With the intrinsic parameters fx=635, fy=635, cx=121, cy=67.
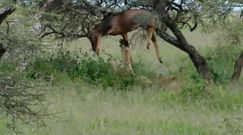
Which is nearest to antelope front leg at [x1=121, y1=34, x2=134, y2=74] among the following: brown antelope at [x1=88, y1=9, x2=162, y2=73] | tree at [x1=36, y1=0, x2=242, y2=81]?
brown antelope at [x1=88, y1=9, x2=162, y2=73]

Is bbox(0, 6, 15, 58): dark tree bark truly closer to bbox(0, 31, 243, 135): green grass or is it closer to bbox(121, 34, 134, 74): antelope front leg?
bbox(0, 31, 243, 135): green grass

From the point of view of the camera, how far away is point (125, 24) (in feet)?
44.1

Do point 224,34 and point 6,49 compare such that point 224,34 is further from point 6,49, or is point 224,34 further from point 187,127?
point 6,49

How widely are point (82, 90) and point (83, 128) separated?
374 cm

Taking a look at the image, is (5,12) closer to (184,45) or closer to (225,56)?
(184,45)

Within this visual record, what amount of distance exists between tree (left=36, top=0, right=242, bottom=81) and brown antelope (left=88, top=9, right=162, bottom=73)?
0.34m

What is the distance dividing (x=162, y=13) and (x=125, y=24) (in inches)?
47.4

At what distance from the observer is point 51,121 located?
30.5 feet

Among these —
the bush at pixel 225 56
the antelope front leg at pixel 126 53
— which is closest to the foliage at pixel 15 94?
the antelope front leg at pixel 126 53

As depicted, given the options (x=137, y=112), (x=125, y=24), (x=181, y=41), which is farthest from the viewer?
(x=181, y=41)

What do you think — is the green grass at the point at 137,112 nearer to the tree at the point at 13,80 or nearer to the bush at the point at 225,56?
the tree at the point at 13,80

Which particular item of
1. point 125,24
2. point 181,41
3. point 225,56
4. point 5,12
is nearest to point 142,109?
point 125,24

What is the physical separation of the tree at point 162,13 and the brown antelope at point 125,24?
1.10 feet

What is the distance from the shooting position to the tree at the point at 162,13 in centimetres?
1404
